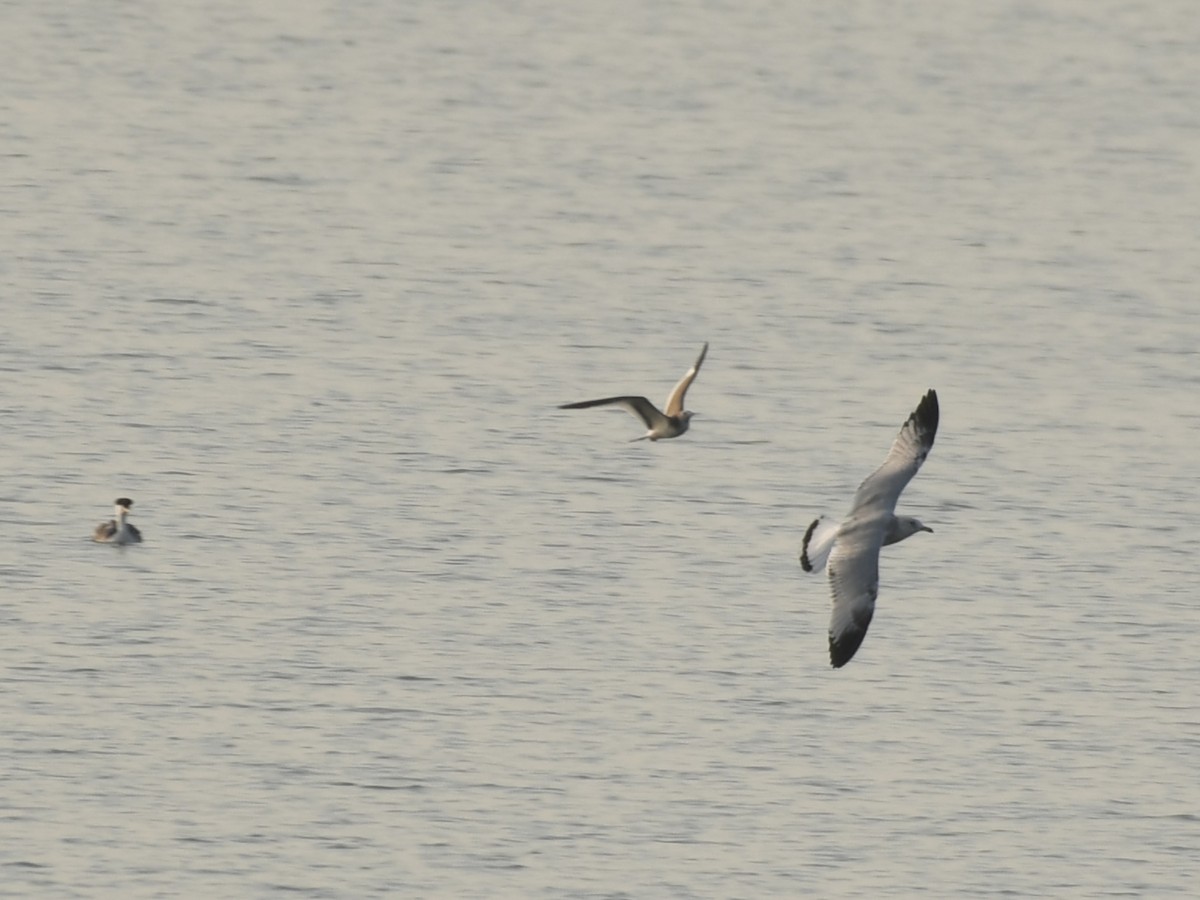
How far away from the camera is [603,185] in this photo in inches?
1619

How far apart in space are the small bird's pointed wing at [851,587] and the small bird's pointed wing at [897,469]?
0.66 ft

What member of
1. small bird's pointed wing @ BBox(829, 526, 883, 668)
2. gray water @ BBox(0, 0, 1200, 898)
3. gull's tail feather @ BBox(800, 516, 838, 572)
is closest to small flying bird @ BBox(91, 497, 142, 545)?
gray water @ BBox(0, 0, 1200, 898)

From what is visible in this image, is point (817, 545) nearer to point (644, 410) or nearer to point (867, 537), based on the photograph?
point (867, 537)

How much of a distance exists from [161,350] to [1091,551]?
10.6 meters

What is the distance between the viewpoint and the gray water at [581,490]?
58.6 ft

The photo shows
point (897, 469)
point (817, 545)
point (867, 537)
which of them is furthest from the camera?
point (897, 469)

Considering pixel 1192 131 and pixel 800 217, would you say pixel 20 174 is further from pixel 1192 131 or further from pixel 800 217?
pixel 1192 131

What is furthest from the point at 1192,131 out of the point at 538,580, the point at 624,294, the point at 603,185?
the point at 538,580

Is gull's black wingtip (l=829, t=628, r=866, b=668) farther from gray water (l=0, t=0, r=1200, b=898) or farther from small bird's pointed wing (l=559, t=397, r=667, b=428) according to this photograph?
small bird's pointed wing (l=559, t=397, r=667, b=428)

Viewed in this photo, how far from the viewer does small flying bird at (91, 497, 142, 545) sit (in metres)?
22.9

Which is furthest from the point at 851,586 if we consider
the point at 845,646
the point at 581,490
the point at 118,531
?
the point at 581,490

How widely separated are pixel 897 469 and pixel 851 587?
992mm

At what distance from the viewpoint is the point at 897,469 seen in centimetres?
1722

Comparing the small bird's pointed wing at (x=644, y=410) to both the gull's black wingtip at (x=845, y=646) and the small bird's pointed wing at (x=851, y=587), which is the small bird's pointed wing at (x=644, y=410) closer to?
the small bird's pointed wing at (x=851, y=587)
